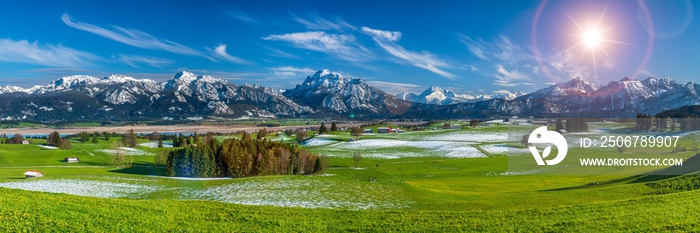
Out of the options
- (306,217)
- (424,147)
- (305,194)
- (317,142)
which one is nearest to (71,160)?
(317,142)

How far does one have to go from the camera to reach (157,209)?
76.8 feet

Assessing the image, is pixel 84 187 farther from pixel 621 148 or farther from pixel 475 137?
pixel 475 137

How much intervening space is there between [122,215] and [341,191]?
965 inches

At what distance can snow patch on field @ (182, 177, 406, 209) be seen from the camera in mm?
36219

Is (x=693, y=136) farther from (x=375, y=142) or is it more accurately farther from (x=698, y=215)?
(x=375, y=142)

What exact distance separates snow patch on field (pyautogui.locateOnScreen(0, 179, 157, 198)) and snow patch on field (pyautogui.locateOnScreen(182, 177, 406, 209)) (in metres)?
7.43

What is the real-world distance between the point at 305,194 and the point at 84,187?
90.1ft

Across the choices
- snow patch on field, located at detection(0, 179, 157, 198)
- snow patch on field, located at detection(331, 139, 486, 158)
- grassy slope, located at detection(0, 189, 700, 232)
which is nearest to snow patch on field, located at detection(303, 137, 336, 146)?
snow patch on field, located at detection(331, 139, 486, 158)

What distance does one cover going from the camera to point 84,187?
47094 millimetres

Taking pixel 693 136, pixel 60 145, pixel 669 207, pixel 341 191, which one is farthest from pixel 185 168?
pixel 693 136

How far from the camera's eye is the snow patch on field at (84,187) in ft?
144

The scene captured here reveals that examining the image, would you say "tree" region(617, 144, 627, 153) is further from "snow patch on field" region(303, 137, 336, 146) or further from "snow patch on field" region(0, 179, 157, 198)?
"snow patch on field" region(303, 137, 336, 146)

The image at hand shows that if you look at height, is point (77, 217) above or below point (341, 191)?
above

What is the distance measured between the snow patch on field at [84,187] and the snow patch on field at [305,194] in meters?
7.43
